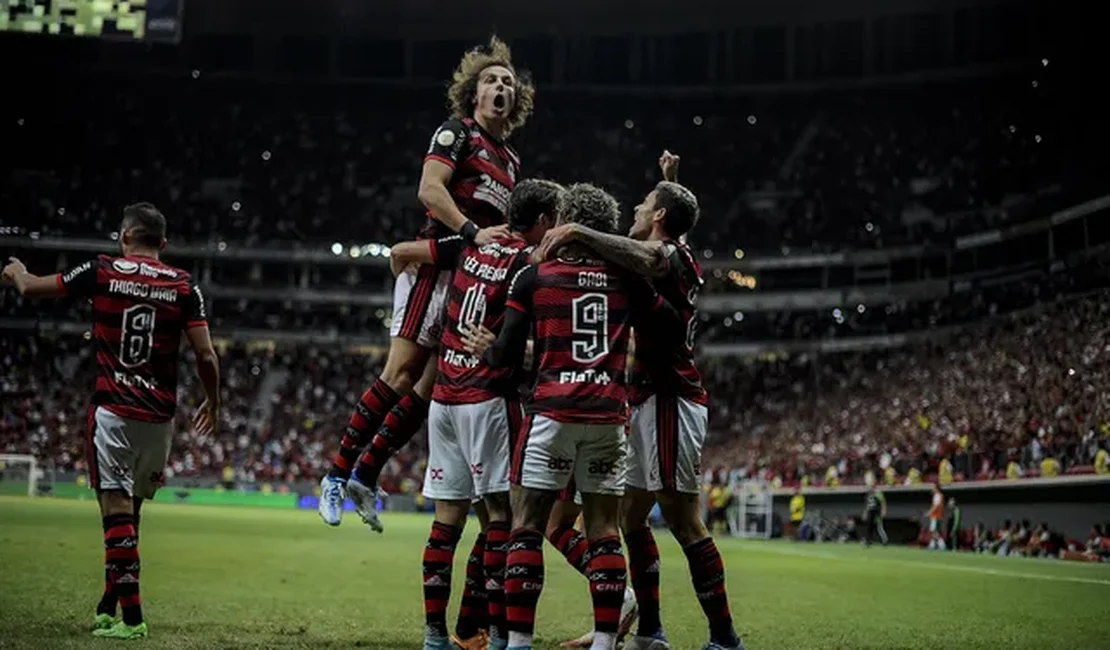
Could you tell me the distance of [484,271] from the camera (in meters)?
7.33

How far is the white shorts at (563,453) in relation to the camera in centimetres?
654

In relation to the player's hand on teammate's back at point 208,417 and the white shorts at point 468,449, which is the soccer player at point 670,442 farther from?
the player's hand on teammate's back at point 208,417

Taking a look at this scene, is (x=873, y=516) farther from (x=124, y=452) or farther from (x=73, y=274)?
(x=73, y=274)

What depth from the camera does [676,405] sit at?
7.68 m

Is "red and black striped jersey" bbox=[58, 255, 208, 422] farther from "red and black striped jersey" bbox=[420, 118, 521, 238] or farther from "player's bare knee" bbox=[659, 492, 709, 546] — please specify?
"player's bare knee" bbox=[659, 492, 709, 546]

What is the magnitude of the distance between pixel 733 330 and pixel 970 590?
1852 inches

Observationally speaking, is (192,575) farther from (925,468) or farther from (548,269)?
(925,468)

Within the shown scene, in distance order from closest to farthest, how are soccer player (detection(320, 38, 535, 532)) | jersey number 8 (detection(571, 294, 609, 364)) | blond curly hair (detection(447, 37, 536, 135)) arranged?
jersey number 8 (detection(571, 294, 609, 364)), soccer player (detection(320, 38, 535, 532)), blond curly hair (detection(447, 37, 536, 135))

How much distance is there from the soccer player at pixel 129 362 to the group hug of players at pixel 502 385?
0.01m

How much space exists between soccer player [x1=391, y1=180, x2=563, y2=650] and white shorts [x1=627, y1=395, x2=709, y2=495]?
2.89 feet

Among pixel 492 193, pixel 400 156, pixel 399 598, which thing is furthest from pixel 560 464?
pixel 400 156

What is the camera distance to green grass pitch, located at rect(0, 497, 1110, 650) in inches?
332

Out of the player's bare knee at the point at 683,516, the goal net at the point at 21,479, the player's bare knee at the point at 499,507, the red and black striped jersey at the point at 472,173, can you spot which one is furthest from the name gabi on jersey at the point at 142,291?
the goal net at the point at 21,479

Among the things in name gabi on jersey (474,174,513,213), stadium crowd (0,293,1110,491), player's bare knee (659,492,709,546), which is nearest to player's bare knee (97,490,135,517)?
name gabi on jersey (474,174,513,213)
